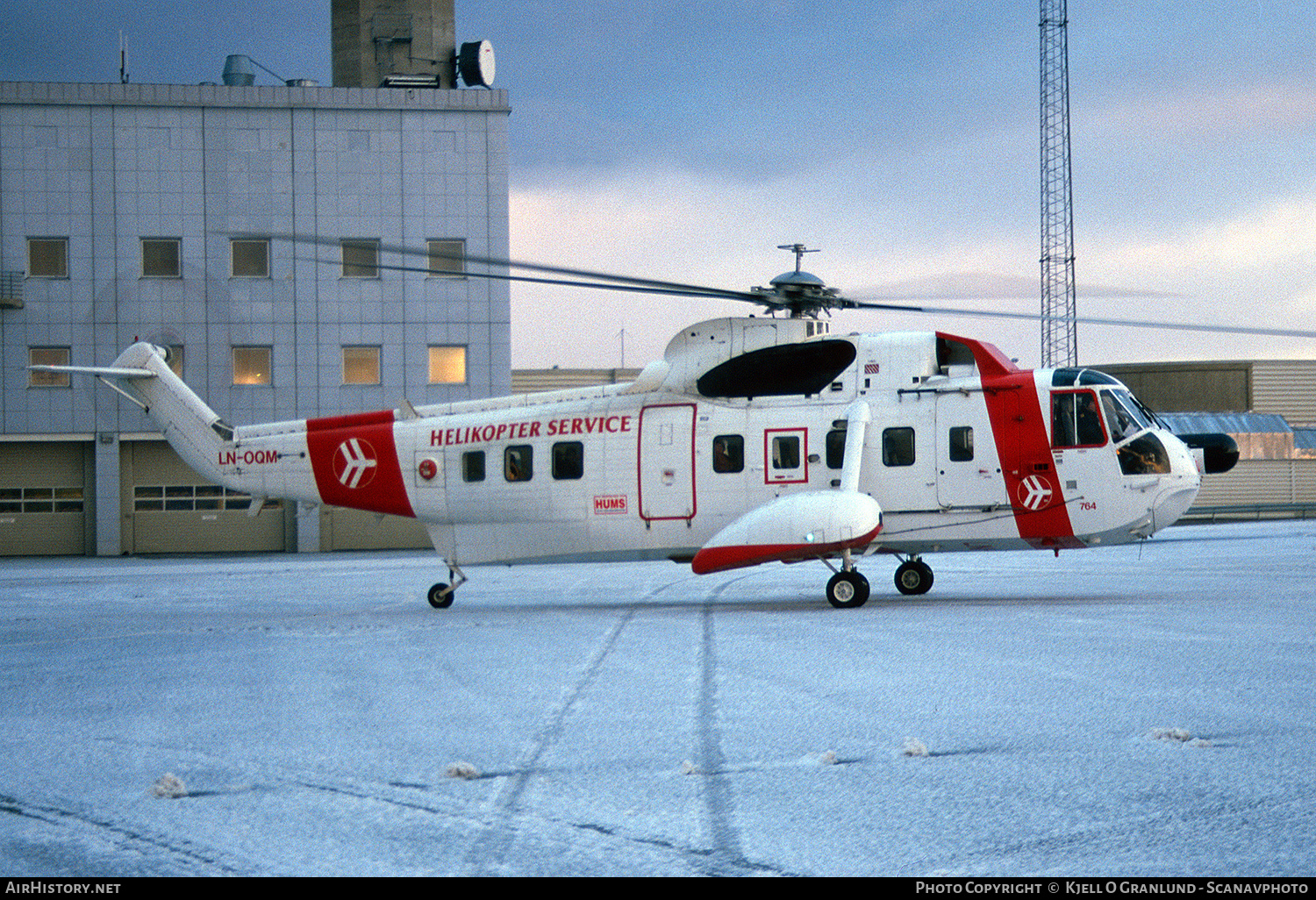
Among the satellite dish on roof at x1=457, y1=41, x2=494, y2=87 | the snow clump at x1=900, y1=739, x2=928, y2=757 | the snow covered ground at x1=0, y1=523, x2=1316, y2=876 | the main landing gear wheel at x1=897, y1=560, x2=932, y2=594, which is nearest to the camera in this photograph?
the snow covered ground at x1=0, y1=523, x2=1316, y2=876

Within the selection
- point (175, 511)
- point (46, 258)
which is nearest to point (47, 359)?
point (46, 258)

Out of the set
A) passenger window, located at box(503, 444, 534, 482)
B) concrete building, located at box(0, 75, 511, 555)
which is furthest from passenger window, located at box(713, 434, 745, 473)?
concrete building, located at box(0, 75, 511, 555)

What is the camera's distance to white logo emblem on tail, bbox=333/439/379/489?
58.6 ft

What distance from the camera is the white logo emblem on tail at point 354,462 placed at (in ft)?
58.6

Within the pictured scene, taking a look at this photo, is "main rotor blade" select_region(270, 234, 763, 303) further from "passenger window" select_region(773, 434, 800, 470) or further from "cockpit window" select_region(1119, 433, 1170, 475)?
"cockpit window" select_region(1119, 433, 1170, 475)

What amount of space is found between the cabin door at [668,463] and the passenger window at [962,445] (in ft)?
11.4

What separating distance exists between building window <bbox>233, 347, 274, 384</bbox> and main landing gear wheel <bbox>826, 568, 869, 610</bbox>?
97.9ft

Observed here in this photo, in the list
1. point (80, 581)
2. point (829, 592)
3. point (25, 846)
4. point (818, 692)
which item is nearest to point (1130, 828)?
point (818, 692)

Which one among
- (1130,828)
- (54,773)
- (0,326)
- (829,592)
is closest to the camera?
(1130,828)

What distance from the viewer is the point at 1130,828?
4.88 m

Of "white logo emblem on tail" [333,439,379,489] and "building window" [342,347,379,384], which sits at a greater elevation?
"building window" [342,347,379,384]

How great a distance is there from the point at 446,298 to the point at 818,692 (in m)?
34.4

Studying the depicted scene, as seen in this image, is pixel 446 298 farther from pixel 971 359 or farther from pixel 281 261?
pixel 971 359

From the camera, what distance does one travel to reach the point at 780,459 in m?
16.3
